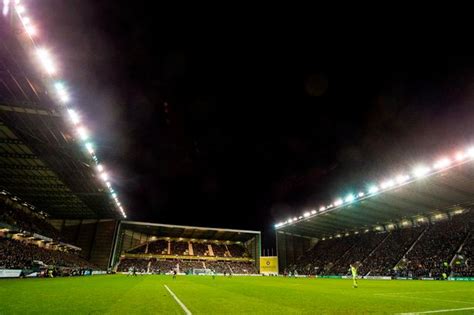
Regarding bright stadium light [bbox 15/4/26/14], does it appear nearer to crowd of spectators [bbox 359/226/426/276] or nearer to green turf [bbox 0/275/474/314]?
green turf [bbox 0/275/474/314]

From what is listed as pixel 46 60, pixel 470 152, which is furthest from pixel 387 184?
pixel 46 60

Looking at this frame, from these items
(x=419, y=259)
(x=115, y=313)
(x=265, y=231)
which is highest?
(x=265, y=231)

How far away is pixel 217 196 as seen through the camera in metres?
47.3

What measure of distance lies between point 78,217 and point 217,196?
31811mm

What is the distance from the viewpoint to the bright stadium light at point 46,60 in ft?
56.2

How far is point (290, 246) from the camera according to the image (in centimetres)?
6744

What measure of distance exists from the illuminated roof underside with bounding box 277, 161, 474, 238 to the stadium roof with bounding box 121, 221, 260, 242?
1770 centimetres

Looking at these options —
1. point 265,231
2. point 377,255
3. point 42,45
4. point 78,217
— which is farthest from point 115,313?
point 265,231

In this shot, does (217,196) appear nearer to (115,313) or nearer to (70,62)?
(70,62)

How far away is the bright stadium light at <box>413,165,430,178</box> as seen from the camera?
29.2 meters

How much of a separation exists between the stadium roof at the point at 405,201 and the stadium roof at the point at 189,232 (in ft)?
56.6

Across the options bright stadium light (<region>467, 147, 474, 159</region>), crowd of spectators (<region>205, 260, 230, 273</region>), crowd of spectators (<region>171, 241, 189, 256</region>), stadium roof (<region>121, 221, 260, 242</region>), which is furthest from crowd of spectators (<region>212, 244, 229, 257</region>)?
bright stadium light (<region>467, 147, 474, 159</region>)

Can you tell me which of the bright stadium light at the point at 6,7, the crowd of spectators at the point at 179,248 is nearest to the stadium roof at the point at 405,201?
the crowd of spectators at the point at 179,248

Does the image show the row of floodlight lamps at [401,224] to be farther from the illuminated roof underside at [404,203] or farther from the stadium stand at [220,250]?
the stadium stand at [220,250]
